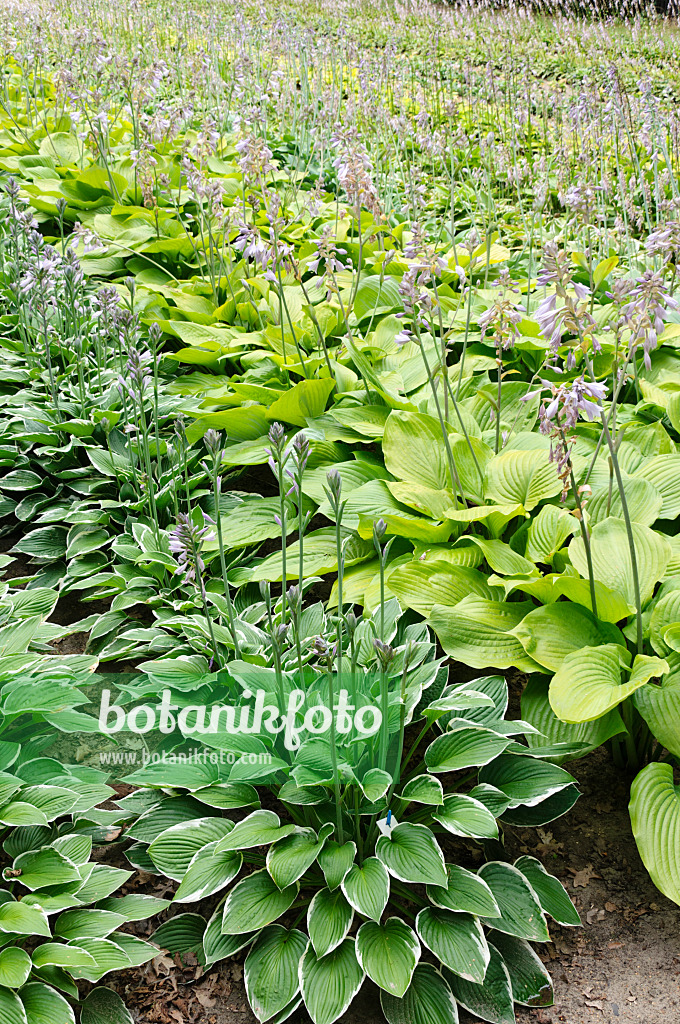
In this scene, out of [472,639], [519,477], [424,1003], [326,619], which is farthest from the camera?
[519,477]

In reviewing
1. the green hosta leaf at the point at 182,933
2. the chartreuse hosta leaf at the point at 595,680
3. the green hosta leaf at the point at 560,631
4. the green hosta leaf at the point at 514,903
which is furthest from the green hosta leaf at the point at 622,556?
the green hosta leaf at the point at 182,933

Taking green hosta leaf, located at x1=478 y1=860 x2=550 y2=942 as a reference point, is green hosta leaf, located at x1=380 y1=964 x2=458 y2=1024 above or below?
below

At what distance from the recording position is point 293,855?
6.04 feet

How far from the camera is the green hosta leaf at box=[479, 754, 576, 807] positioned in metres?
1.96

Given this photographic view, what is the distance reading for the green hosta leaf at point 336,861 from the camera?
1.81 metres

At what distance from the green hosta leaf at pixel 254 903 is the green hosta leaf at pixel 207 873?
0.13 feet

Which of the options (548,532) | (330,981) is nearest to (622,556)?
(548,532)

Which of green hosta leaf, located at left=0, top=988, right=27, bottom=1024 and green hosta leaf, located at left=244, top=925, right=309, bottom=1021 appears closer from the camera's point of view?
green hosta leaf, located at left=0, top=988, right=27, bottom=1024

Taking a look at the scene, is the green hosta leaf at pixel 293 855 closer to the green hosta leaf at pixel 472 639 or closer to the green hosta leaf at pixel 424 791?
the green hosta leaf at pixel 424 791

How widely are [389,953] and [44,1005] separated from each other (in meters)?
0.76

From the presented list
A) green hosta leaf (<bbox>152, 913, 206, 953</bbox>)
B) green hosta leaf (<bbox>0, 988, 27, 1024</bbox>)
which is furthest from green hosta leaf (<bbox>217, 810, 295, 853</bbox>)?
green hosta leaf (<bbox>0, 988, 27, 1024</bbox>)

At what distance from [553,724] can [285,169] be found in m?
5.78

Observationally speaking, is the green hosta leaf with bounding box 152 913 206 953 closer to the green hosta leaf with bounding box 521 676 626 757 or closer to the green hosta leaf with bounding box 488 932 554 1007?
the green hosta leaf with bounding box 488 932 554 1007

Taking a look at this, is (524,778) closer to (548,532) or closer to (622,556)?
(622,556)
